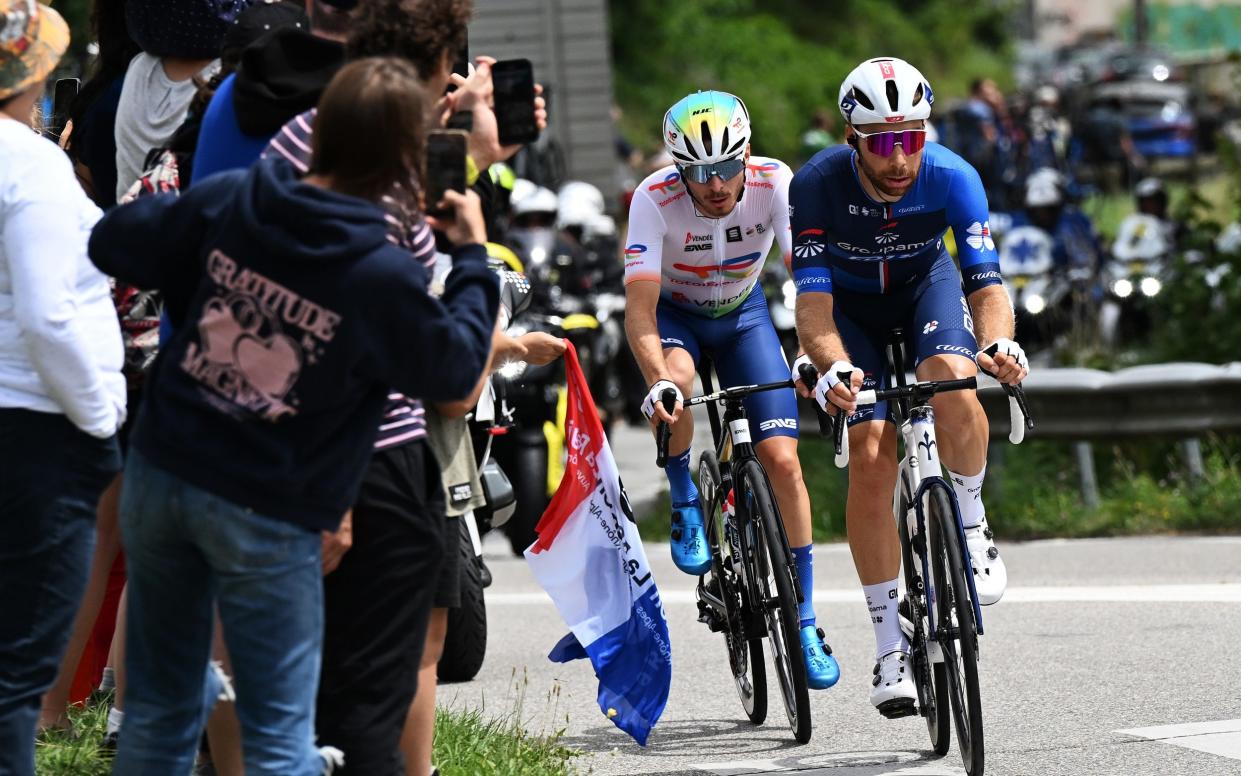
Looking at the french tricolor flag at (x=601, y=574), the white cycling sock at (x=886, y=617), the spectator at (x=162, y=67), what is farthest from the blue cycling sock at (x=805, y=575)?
the spectator at (x=162, y=67)

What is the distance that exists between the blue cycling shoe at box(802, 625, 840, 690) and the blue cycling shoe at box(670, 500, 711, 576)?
2.26 ft

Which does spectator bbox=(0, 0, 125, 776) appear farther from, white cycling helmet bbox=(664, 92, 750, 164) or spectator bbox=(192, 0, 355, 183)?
white cycling helmet bbox=(664, 92, 750, 164)

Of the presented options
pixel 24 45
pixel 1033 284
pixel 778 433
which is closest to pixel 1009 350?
pixel 778 433

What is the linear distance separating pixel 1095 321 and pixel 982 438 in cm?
1141

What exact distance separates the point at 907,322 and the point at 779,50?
37.2 metres

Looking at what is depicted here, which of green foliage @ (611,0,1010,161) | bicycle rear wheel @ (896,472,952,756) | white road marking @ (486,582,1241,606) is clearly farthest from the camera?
green foliage @ (611,0,1010,161)

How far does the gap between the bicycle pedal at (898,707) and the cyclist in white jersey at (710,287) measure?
0.49 meters

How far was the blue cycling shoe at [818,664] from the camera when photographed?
6.70m

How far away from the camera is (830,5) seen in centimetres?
4966

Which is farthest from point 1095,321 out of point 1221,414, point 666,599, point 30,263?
point 30,263

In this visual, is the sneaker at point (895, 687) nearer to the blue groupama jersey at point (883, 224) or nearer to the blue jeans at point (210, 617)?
the blue groupama jersey at point (883, 224)

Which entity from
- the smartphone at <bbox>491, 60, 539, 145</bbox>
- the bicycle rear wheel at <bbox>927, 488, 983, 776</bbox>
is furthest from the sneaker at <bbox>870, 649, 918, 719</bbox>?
the smartphone at <bbox>491, 60, 539, 145</bbox>

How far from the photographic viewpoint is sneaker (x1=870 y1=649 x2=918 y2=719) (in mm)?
6496

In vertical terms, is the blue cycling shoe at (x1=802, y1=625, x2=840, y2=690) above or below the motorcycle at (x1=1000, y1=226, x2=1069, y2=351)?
below
